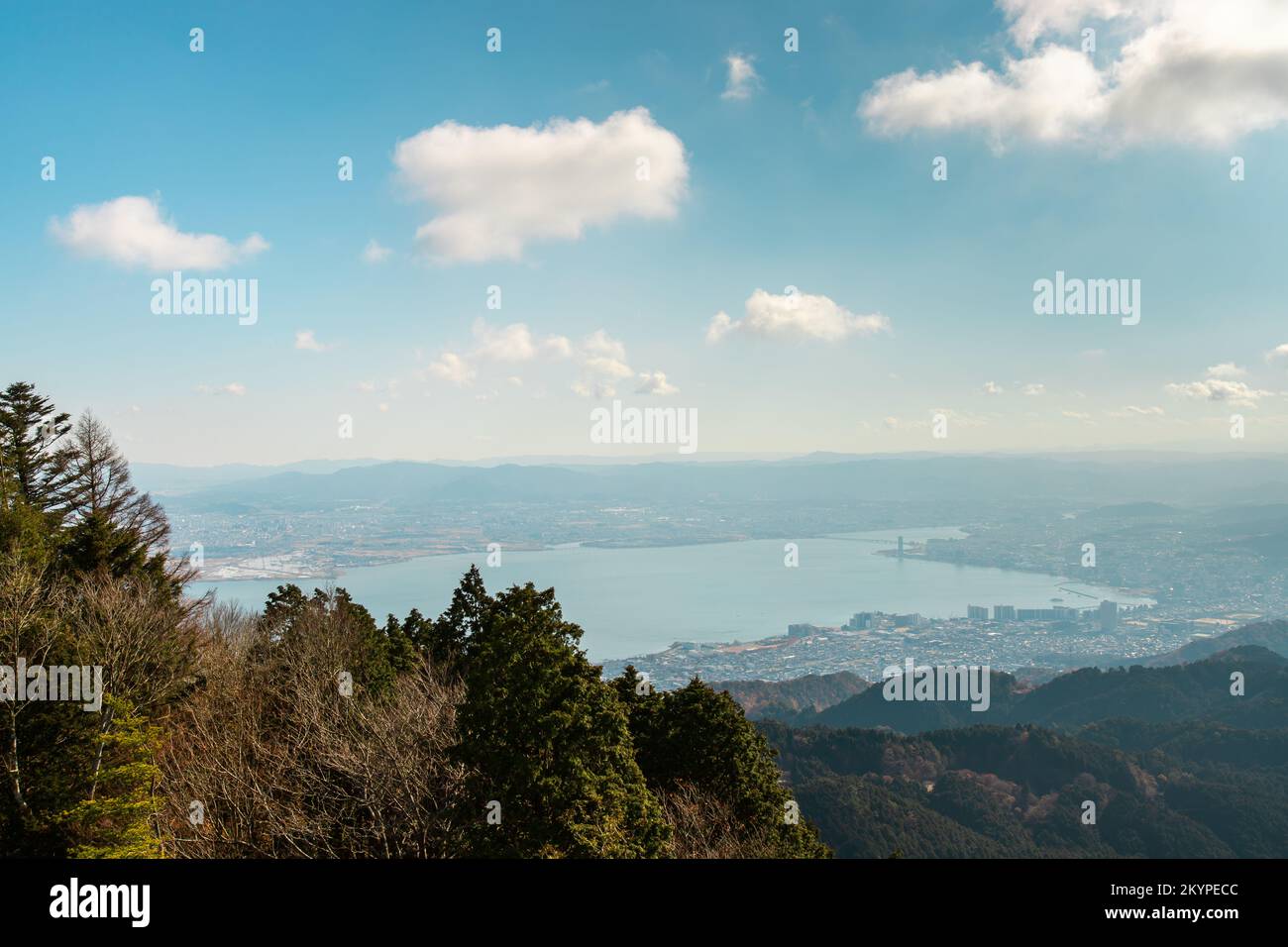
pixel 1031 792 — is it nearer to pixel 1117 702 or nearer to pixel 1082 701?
pixel 1082 701

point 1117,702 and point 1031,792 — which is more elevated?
point 1031,792

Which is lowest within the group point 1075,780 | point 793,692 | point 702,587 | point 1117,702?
point 793,692

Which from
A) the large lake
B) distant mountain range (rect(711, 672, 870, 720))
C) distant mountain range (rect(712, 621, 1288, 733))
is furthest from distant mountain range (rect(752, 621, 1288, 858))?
the large lake

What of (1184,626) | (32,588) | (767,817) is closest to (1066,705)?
(1184,626)

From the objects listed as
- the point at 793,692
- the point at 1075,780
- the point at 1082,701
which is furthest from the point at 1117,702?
the point at 793,692

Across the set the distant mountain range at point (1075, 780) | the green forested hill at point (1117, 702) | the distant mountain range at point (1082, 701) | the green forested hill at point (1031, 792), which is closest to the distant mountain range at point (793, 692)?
the distant mountain range at point (1082, 701)

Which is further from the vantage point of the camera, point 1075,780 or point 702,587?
point 702,587

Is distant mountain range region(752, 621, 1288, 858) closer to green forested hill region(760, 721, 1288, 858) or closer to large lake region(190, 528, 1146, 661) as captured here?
green forested hill region(760, 721, 1288, 858)

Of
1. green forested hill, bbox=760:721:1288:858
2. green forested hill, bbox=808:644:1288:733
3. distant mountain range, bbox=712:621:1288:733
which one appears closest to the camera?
green forested hill, bbox=760:721:1288:858
